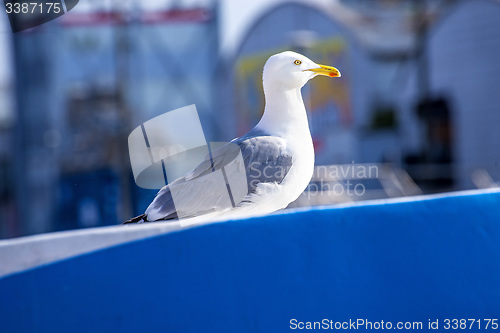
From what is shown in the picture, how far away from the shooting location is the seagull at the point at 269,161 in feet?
6.57

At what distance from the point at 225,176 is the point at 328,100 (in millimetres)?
18275

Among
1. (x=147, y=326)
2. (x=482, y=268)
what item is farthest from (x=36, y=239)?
(x=482, y=268)

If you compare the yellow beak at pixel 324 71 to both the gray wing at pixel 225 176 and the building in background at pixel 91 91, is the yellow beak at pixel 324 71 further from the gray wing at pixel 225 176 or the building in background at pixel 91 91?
the building in background at pixel 91 91

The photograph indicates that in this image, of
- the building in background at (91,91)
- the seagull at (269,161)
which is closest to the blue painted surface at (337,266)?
the seagull at (269,161)

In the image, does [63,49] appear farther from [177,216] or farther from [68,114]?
[177,216]

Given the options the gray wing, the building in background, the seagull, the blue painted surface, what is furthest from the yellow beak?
the building in background

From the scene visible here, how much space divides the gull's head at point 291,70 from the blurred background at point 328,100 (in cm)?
1225

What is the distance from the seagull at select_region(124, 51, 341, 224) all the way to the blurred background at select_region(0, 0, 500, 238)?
40.0 feet

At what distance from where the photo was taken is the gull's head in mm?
2037

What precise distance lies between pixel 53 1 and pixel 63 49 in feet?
87.7

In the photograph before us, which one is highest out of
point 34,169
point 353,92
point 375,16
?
point 375,16

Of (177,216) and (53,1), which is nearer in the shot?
(177,216)

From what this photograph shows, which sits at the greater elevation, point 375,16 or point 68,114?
point 375,16

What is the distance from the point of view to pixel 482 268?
11.4 ft
